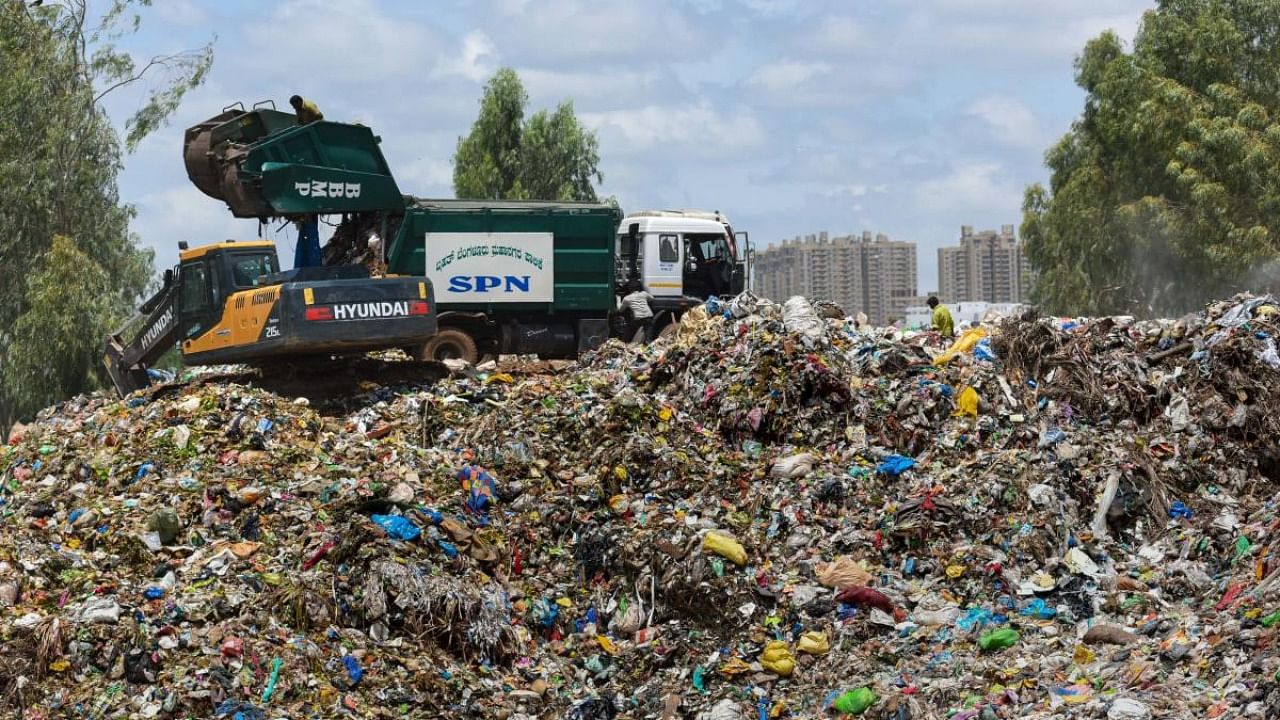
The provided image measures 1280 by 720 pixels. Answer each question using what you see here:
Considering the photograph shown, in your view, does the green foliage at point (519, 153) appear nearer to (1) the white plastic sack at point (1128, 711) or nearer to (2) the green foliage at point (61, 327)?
(2) the green foliage at point (61, 327)

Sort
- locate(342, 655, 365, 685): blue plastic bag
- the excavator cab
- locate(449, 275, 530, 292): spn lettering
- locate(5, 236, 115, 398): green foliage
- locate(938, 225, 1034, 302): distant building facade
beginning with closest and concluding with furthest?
locate(342, 655, 365, 685): blue plastic bag, the excavator cab, locate(449, 275, 530, 292): spn lettering, locate(5, 236, 115, 398): green foliage, locate(938, 225, 1034, 302): distant building facade

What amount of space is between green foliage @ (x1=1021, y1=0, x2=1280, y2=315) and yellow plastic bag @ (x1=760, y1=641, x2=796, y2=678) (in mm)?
22116

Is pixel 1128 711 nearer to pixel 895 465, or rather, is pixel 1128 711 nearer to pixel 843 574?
pixel 843 574

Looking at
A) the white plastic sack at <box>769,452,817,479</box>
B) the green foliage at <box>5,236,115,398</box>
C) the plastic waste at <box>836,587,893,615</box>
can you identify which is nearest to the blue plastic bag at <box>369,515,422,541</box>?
the plastic waste at <box>836,587,893,615</box>

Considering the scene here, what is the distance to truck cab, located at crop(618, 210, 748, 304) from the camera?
18953 millimetres

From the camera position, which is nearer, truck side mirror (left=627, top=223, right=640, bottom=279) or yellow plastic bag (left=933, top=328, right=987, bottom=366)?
yellow plastic bag (left=933, top=328, right=987, bottom=366)

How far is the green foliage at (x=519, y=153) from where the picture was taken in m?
37.5

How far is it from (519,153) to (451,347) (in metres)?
21.4

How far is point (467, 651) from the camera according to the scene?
923cm

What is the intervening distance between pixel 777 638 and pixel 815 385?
3.27 m

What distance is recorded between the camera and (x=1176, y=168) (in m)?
29.5

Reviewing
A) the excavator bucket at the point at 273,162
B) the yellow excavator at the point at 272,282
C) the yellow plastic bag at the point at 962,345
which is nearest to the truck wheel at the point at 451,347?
the yellow excavator at the point at 272,282

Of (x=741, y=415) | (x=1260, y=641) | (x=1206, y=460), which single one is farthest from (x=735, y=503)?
(x=1260, y=641)

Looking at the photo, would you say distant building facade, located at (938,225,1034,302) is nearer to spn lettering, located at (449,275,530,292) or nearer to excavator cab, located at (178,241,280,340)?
spn lettering, located at (449,275,530,292)
